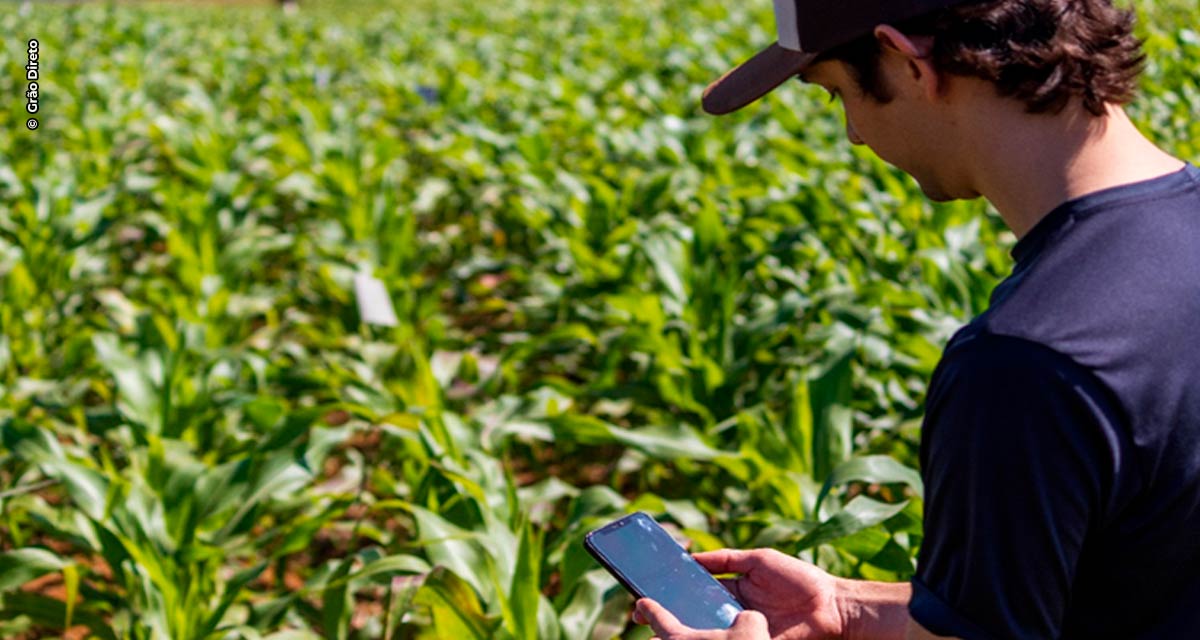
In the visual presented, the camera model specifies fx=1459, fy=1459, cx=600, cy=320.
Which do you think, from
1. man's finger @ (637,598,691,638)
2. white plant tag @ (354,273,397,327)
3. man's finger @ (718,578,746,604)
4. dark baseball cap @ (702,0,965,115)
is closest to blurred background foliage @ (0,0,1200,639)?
white plant tag @ (354,273,397,327)

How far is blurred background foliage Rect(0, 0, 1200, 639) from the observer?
9.52ft

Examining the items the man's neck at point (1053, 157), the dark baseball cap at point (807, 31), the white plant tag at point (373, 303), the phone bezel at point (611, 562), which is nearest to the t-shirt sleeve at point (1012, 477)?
the man's neck at point (1053, 157)

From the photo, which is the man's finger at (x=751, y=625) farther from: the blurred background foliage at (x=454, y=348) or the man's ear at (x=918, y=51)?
the blurred background foliage at (x=454, y=348)

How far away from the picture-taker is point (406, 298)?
471 centimetres

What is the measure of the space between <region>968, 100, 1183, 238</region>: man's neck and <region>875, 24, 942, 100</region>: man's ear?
5 cm

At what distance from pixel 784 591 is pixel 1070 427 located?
63cm

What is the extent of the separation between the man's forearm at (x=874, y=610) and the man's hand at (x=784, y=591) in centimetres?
1

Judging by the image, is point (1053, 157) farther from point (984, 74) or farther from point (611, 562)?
point (611, 562)

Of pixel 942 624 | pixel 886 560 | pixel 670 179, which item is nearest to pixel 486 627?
pixel 886 560

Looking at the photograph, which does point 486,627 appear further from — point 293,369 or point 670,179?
point 670,179

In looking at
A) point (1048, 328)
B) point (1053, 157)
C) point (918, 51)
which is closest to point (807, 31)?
point (918, 51)

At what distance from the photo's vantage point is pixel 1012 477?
1.24 metres

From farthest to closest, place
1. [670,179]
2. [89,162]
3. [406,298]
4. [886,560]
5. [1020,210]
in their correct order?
[89,162] < [670,179] < [406,298] < [886,560] < [1020,210]

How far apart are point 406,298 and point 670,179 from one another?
1.29m
